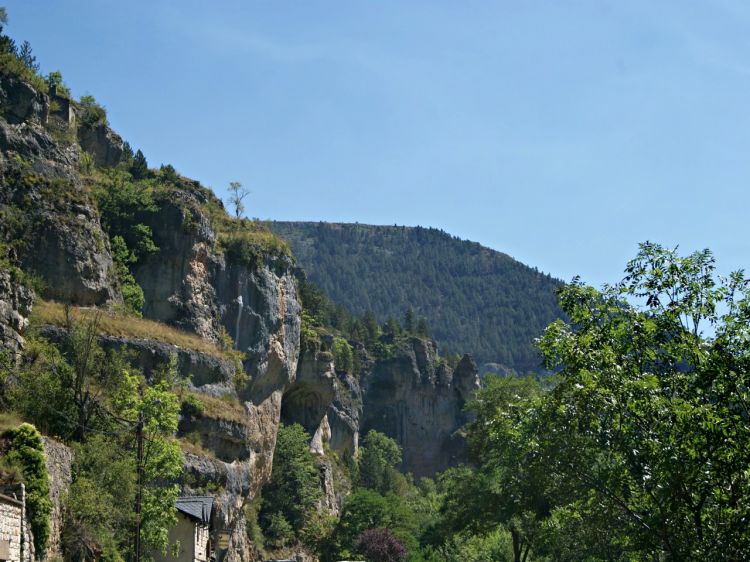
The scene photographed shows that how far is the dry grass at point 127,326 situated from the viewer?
5456 centimetres

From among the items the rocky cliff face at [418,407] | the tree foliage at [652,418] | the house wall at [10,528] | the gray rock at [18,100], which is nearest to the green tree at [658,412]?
the tree foliage at [652,418]

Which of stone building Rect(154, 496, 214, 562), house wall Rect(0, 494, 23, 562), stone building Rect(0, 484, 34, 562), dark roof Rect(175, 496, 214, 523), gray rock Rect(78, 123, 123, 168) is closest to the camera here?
house wall Rect(0, 494, 23, 562)

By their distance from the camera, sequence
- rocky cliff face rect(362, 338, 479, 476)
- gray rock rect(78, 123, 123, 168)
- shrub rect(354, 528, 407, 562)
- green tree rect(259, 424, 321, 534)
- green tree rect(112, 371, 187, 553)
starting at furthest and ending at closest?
1. rocky cliff face rect(362, 338, 479, 476)
2. green tree rect(259, 424, 321, 534)
3. shrub rect(354, 528, 407, 562)
4. gray rock rect(78, 123, 123, 168)
5. green tree rect(112, 371, 187, 553)

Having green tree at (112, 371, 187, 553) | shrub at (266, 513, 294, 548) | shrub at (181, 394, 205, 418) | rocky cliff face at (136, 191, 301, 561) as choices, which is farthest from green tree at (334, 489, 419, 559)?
green tree at (112, 371, 187, 553)

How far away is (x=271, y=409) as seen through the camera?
237 ft

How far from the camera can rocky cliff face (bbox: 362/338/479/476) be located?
140 meters

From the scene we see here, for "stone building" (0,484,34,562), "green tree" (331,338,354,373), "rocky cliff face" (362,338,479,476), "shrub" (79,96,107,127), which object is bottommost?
"stone building" (0,484,34,562)

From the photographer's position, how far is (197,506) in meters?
51.6

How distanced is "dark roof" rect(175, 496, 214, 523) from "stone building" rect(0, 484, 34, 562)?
63.0 feet

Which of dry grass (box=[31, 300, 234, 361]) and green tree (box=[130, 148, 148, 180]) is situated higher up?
green tree (box=[130, 148, 148, 180])

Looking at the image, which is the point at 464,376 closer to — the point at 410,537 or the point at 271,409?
the point at 410,537

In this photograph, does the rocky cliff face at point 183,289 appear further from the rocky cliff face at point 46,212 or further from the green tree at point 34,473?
the green tree at point 34,473

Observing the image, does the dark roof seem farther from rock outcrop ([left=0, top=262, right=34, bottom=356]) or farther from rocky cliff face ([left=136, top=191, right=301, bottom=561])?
rock outcrop ([left=0, top=262, right=34, bottom=356])

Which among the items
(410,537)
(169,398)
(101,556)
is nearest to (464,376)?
(410,537)
